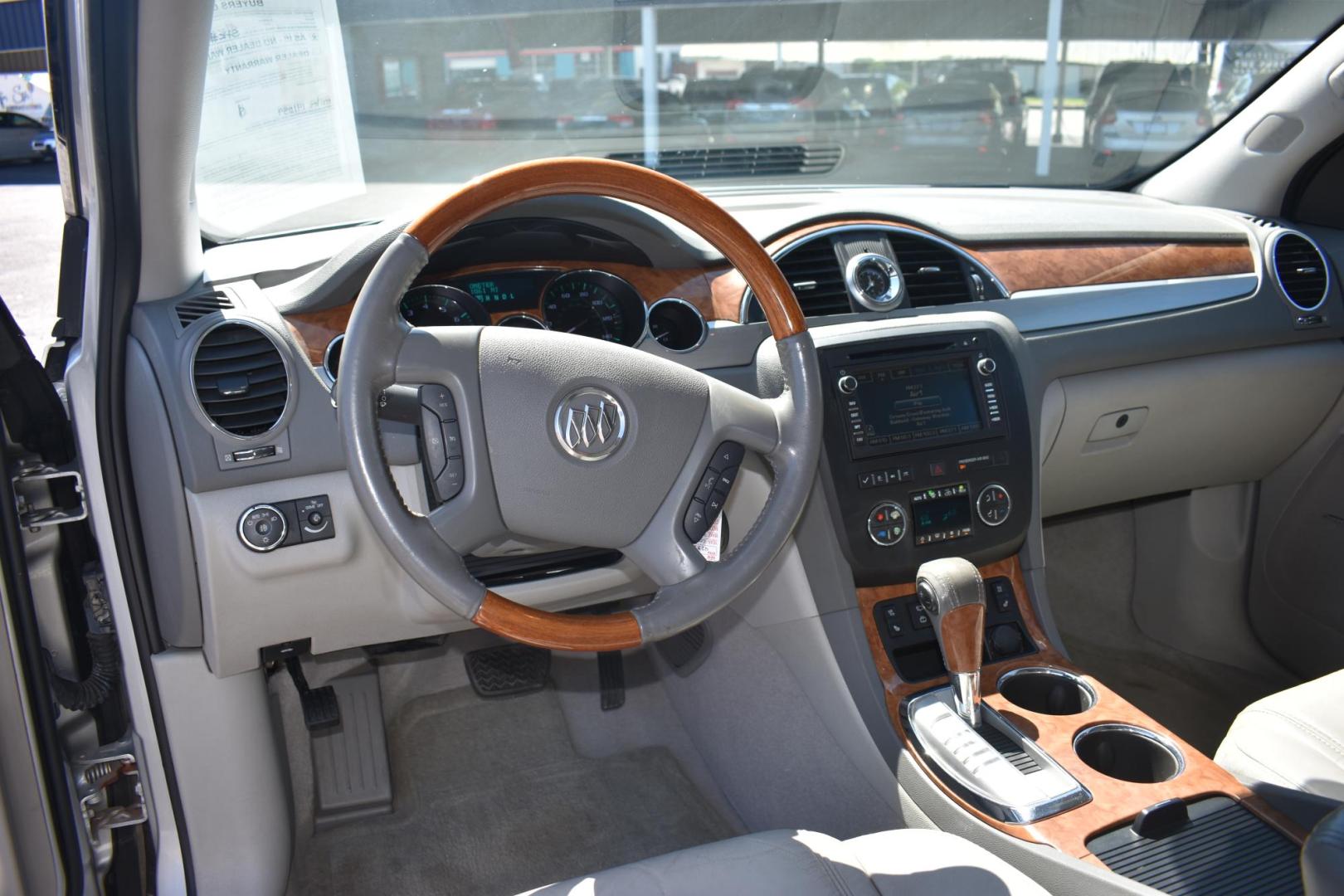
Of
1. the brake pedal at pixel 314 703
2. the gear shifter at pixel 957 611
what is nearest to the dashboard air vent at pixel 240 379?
the brake pedal at pixel 314 703

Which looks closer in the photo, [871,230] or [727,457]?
[727,457]

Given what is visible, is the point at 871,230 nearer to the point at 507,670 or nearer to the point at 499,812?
the point at 507,670

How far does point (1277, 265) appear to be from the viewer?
2518 millimetres

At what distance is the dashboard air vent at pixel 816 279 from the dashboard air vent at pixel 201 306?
0.97 metres

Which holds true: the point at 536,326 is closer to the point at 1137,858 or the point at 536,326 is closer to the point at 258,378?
the point at 258,378

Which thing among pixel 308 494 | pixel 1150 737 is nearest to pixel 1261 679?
pixel 1150 737

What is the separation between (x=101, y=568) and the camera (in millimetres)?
1713

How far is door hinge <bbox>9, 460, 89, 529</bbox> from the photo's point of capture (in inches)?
62.1

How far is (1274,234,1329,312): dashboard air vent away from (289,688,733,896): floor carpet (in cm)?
175

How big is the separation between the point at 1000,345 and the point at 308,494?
1.23 meters

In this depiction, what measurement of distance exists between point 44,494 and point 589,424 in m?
0.86

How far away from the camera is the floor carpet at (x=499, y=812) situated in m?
2.20

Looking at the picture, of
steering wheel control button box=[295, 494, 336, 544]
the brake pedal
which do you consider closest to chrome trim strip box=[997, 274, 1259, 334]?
steering wheel control button box=[295, 494, 336, 544]

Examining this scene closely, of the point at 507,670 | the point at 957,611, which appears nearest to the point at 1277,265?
the point at 957,611
